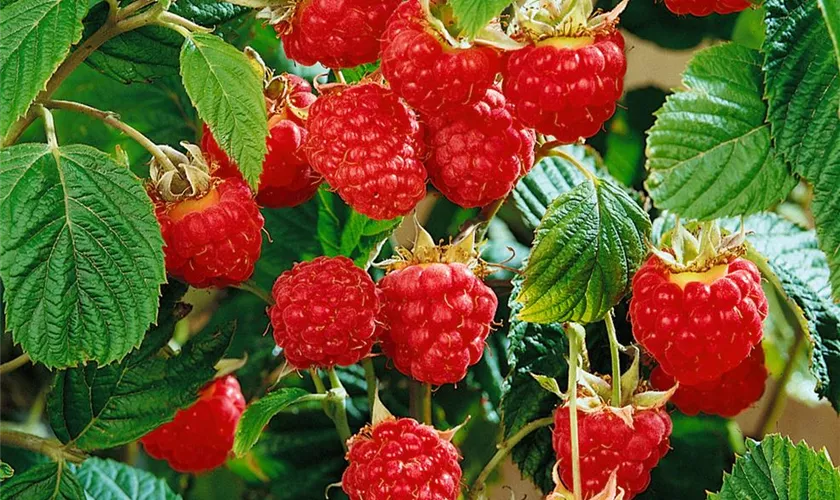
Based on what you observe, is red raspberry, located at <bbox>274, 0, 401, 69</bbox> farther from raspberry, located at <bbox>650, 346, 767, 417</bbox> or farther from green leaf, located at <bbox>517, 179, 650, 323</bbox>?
raspberry, located at <bbox>650, 346, 767, 417</bbox>

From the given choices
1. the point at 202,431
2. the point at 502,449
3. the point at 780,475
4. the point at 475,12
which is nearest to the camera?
the point at 475,12

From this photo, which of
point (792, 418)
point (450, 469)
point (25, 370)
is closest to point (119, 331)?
point (450, 469)

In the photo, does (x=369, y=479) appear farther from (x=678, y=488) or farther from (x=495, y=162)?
(x=678, y=488)

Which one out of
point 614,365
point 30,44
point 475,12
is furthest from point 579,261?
point 30,44

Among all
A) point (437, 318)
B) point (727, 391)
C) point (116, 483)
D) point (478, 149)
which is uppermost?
point (478, 149)

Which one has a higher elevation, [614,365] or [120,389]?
[614,365]

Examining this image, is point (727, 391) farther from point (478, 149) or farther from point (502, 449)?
point (478, 149)

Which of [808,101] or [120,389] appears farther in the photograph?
[120,389]

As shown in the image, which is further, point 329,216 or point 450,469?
point 329,216
